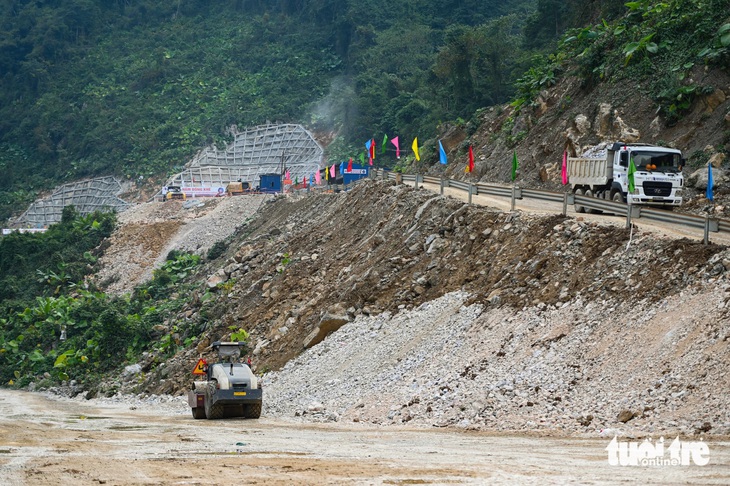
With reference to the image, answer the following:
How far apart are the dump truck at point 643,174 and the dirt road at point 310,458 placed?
46.6ft

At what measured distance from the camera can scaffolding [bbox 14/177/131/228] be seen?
114375 millimetres

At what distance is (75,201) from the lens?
11856 centimetres

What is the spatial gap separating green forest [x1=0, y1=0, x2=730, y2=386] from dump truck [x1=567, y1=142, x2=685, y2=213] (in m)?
7.62

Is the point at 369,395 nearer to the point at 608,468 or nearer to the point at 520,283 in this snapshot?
the point at 520,283

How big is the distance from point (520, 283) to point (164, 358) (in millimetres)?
19816

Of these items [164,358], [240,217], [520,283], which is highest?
[240,217]

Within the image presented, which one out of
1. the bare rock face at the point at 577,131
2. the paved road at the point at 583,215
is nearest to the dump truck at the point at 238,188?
the bare rock face at the point at 577,131

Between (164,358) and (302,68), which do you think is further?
(302,68)

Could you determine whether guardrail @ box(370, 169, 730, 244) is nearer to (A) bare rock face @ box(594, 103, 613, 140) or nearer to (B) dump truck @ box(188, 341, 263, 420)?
(A) bare rock face @ box(594, 103, 613, 140)

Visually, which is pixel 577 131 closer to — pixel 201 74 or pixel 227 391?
pixel 227 391

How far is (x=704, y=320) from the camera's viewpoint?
19.4 meters

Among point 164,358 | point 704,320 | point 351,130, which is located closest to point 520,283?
point 704,320

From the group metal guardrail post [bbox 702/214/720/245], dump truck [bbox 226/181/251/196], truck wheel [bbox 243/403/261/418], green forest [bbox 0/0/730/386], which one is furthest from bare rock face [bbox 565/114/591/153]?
dump truck [bbox 226/181/251/196]

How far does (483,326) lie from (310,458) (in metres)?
10.4
